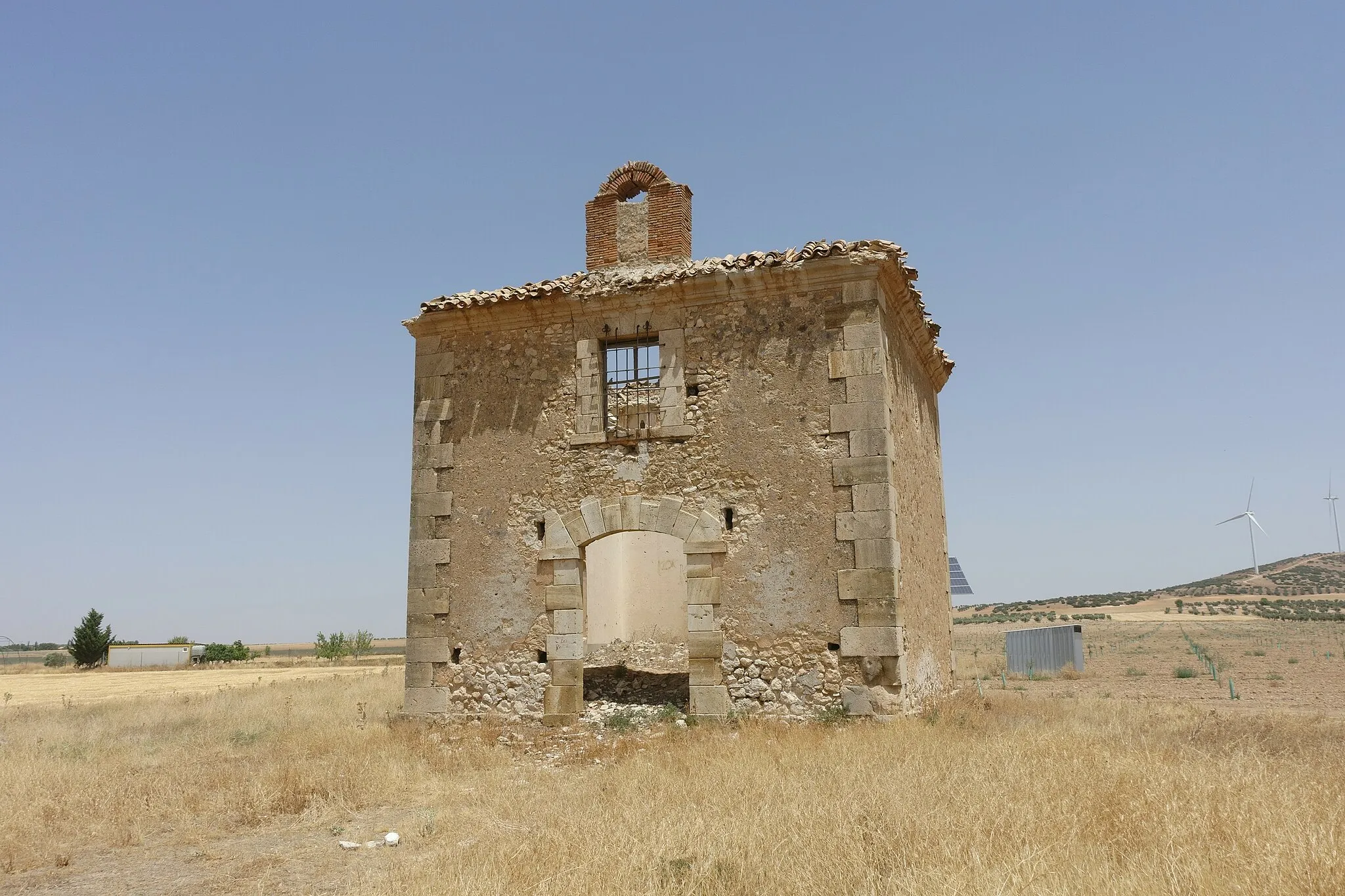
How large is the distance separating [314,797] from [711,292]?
6.64 metres

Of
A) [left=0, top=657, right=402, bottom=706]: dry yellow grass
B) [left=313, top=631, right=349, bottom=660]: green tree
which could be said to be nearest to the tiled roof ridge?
[left=0, top=657, right=402, bottom=706]: dry yellow grass

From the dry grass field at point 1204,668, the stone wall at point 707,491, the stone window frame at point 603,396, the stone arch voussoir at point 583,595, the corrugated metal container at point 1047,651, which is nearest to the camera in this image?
the stone wall at point 707,491

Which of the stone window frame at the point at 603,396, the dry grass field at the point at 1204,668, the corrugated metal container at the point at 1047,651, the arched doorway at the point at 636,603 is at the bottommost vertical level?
the dry grass field at the point at 1204,668

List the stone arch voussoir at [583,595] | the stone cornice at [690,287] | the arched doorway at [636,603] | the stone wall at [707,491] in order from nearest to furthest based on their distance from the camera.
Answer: the stone wall at [707,491] < the stone arch voussoir at [583,595] < the stone cornice at [690,287] < the arched doorway at [636,603]

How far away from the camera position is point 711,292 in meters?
10.8

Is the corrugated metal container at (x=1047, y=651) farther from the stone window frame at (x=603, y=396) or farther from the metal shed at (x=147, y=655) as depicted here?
the metal shed at (x=147, y=655)

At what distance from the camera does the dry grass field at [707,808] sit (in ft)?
15.3

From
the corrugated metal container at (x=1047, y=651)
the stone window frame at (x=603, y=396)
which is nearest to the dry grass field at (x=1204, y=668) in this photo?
the corrugated metal container at (x=1047, y=651)

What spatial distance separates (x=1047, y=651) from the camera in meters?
24.7

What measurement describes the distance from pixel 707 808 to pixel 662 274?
662cm

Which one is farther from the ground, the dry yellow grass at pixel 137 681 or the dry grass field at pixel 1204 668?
the dry grass field at pixel 1204 668

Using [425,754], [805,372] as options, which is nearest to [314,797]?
[425,754]

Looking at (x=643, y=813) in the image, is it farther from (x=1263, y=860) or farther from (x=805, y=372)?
(x=805, y=372)

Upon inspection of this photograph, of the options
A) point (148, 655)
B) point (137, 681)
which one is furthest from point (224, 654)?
point (137, 681)
